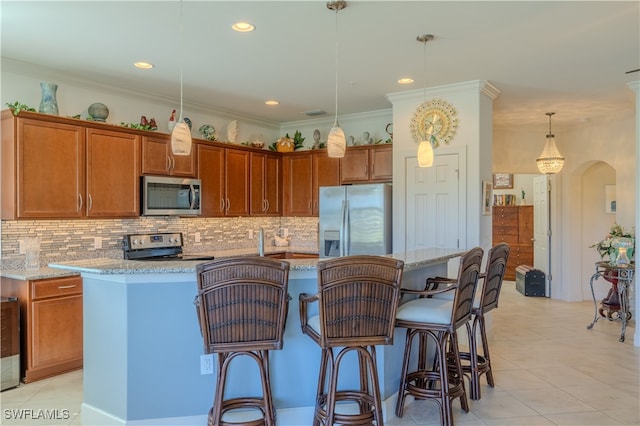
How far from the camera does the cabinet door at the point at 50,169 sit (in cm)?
376

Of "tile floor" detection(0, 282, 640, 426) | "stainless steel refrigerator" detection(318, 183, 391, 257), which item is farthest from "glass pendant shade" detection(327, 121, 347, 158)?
"stainless steel refrigerator" detection(318, 183, 391, 257)

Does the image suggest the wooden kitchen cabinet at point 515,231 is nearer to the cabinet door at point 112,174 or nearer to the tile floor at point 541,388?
the tile floor at point 541,388

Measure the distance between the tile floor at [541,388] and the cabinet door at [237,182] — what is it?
2567 mm

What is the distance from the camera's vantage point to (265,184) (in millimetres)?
6191

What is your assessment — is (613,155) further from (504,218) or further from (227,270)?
(227,270)

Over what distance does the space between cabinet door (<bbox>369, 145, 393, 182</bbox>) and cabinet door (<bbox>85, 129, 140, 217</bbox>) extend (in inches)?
107

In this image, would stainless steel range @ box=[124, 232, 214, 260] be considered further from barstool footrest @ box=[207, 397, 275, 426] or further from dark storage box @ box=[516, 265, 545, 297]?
dark storage box @ box=[516, 265, 545, 297]

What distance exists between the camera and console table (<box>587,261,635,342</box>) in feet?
16.8

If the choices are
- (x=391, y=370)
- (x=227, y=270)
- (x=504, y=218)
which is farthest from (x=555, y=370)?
(x=504, y=218)

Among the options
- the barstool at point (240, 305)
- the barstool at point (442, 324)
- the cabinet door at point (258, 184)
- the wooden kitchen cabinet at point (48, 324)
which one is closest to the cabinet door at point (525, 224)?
the cabinet door at point (258, 184)

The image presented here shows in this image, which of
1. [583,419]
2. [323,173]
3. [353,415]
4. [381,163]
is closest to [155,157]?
[323,173]

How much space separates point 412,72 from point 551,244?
4.47m

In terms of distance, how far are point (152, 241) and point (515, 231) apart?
7.18 metres

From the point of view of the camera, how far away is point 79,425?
110 inches
